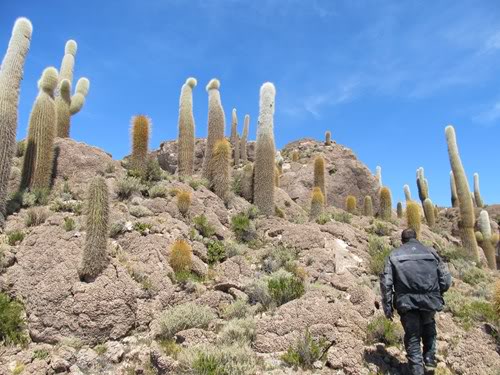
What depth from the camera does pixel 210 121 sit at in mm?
16875

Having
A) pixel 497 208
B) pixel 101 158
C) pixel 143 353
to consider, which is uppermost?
pixel 497 208

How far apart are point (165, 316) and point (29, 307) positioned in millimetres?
2443

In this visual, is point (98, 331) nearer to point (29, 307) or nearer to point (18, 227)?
point (29, 307)

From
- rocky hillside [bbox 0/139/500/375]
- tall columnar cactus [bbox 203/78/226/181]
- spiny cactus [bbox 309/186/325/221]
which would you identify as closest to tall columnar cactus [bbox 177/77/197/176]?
tall columnar cactus [bbox 203/78/226/181]

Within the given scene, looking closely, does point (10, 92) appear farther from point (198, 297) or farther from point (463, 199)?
point (463, 199)

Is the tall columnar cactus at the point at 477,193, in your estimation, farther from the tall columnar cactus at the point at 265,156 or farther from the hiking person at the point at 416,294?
the hiking person at the point at 416,294

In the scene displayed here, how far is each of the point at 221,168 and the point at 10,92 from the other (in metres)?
6.78

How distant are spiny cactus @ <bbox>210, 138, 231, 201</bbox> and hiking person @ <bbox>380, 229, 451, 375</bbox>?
894 cm

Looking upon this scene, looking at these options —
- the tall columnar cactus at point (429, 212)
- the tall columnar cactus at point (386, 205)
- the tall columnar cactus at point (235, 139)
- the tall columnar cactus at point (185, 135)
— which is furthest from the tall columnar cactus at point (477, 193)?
the tall columnar cactus at point (185, 135)

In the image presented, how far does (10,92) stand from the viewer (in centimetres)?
1100

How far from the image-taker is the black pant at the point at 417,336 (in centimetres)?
571

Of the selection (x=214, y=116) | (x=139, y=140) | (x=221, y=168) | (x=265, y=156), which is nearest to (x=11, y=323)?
(x=139, y=140)

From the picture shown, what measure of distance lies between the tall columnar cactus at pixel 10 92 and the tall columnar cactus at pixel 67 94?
359cm

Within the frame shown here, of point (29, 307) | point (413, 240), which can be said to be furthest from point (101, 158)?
point (413, 240)
